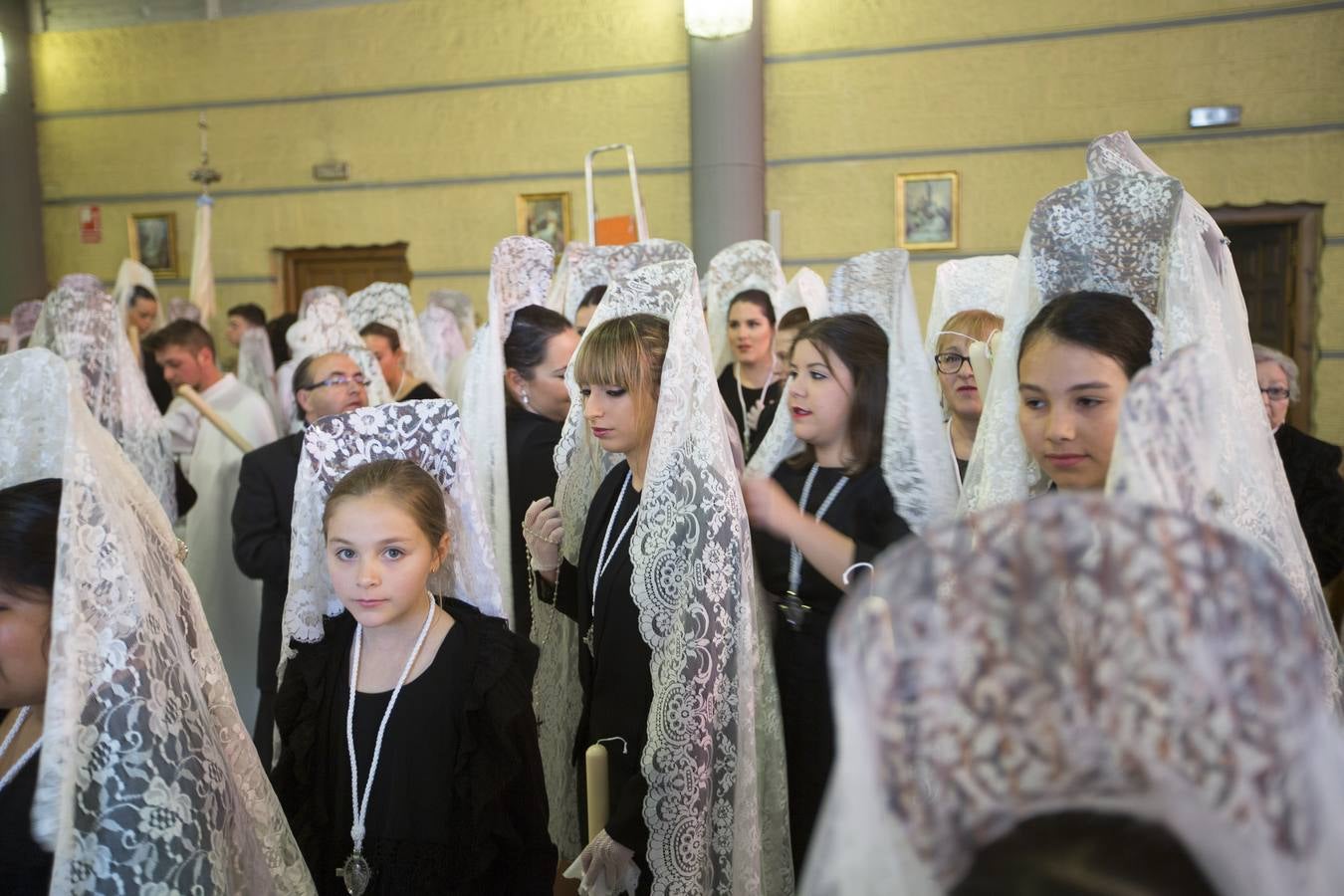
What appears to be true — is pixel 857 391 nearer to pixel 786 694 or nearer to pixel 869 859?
pixel 786 694

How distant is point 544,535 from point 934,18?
23.7 ft

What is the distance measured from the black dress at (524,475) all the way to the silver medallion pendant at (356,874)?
153cm

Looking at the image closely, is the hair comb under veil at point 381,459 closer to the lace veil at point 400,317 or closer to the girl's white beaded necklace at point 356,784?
the girl's white beaded necklace at point 356,784

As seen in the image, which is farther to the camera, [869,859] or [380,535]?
[380,535]

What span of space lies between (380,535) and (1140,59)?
794cm

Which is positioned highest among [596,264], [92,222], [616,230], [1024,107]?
[1024,107]

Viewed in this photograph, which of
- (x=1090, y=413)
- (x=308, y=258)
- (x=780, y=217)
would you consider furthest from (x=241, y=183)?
(x=1090, y=413)

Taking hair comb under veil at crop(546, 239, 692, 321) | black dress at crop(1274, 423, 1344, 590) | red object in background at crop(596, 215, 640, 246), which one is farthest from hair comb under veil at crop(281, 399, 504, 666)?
red object in background at crop(596, 215, 640, 246)

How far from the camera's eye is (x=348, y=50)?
32.5ft

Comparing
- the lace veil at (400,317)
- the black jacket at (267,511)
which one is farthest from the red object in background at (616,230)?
the black jacket at (267,511)

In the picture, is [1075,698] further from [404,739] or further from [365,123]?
[365,123]

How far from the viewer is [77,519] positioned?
1481 millimetres

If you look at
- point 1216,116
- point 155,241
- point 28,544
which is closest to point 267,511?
point 28,544

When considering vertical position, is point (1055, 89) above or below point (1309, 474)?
above
